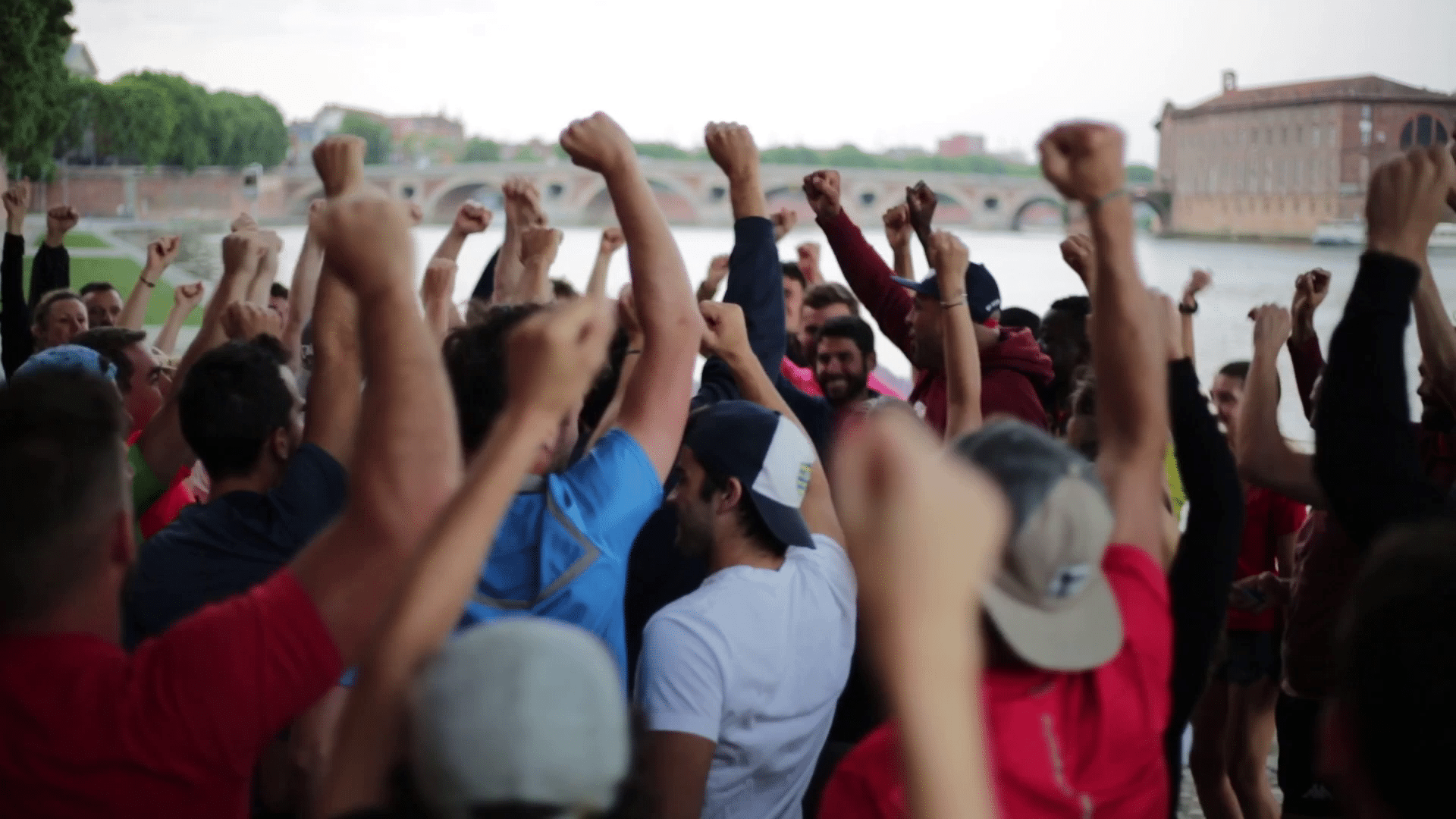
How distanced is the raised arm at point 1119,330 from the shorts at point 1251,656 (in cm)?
234

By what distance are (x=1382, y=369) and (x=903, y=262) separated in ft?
9.93

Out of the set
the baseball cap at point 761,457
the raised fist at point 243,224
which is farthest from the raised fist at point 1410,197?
the raised fist at point 243,224

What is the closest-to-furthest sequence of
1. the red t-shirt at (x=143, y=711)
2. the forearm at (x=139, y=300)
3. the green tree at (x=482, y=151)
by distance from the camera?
the red t-shirt at (x=143, y=711) → the forearm at (x=139, y=300) → the green tree at (x=482, y=151)

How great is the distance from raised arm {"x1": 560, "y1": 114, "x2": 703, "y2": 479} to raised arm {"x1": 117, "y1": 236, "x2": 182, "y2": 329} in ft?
9.53

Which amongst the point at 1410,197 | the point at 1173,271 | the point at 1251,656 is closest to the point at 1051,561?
the point at 1410,197

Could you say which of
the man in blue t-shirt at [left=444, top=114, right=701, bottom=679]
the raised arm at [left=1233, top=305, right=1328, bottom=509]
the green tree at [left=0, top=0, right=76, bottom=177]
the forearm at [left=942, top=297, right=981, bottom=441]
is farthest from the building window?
the man in blue t-shirt at [left=444, top=114, right=701, bottom=679]

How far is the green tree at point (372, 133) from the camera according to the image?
150ft

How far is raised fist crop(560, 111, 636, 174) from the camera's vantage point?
6.29ft

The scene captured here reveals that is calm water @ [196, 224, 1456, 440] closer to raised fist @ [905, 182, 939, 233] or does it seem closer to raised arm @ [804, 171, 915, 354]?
raised arm @ [804, 171, 915, 354]

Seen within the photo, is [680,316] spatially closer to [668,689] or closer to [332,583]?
[668,689]

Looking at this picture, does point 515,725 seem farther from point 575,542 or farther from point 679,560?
point 679,560

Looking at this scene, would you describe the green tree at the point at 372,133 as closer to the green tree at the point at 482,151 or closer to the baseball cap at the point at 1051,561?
the green tree at the point at 482,151

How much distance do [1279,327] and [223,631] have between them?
1959mm

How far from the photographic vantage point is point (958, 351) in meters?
2.69
